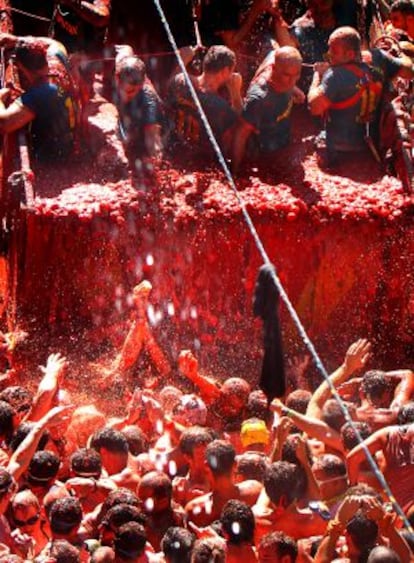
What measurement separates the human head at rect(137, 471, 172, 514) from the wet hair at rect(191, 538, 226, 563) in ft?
2.40

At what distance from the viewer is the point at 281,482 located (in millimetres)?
7148

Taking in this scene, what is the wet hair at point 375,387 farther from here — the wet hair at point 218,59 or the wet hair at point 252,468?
the wet hair at point 218,59

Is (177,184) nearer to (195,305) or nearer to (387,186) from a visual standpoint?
(195,305)

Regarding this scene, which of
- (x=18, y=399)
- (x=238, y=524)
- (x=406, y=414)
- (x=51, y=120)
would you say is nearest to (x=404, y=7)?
(x=51, y=120)

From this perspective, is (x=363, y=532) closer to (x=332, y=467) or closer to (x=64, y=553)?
(x=332, y=467)

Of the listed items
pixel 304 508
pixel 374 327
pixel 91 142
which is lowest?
pixel 374 327

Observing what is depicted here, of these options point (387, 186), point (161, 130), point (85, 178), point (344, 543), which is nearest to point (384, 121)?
point (387, 186)

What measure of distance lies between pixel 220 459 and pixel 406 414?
1.39 meters

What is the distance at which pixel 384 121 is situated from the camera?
11.5m

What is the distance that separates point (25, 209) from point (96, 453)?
358 centimetres

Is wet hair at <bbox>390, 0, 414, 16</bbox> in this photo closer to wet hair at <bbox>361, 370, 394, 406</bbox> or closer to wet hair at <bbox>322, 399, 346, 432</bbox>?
wet hair at <bbox>361, 370, 394, 406</bbox>

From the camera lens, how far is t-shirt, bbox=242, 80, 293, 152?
36.6 feet

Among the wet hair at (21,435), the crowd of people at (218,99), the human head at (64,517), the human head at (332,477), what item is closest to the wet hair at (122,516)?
the human head at (64,517)

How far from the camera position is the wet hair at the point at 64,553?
6.31 metres
